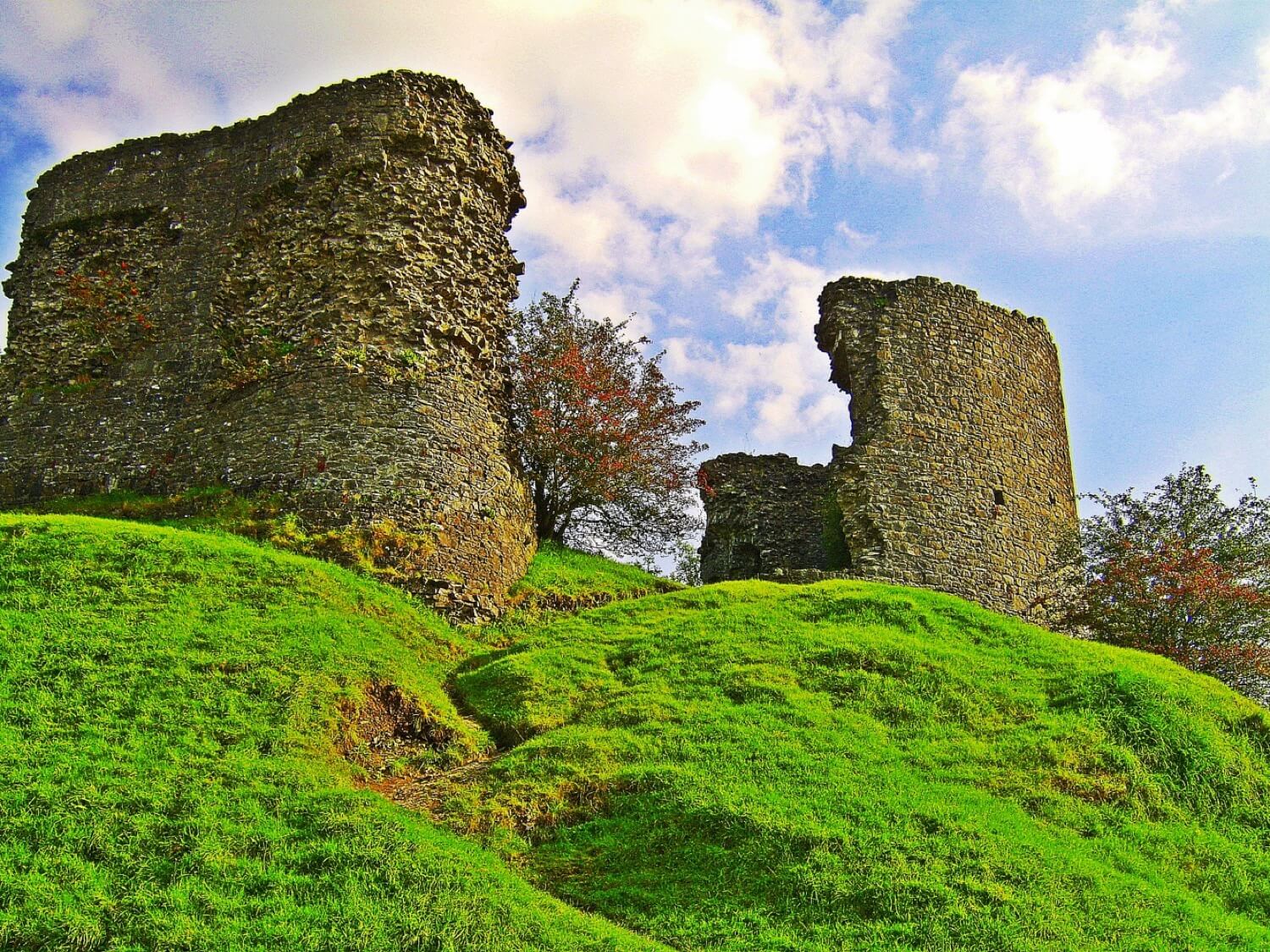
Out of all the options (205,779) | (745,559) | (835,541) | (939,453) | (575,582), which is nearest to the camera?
(205,779)

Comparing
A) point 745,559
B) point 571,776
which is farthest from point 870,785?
point 745,559

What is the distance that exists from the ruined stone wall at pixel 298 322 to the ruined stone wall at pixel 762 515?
5.35 metres

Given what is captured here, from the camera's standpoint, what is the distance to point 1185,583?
17.9 metres

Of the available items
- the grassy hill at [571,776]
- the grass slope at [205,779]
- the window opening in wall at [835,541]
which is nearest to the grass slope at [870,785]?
the grassy hill at [571,776]

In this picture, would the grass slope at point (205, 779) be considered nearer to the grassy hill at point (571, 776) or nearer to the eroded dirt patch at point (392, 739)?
the grassy hill at point (571, 776)

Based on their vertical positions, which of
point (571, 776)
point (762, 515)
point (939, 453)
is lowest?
point (571, 776)

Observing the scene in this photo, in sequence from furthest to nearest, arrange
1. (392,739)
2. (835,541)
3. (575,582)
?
(835,541) < (575,582) < (392,739)

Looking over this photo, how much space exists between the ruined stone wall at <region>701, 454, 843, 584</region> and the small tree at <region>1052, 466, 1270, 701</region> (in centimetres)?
497

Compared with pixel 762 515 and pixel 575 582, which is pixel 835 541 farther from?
pixel 575 582

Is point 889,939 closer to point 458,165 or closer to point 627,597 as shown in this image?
point 627,597

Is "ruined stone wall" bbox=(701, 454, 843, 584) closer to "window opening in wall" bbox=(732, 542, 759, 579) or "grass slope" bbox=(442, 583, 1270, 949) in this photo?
"window opening in wall" bbox=(732, 542, 759, 579)

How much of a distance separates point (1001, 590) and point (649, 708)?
10712mm

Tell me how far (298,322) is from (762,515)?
9.78 metres

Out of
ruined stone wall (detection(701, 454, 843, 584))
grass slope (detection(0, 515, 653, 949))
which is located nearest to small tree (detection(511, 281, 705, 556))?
ruined stone wall (detection(701, 454, 843, 584))
